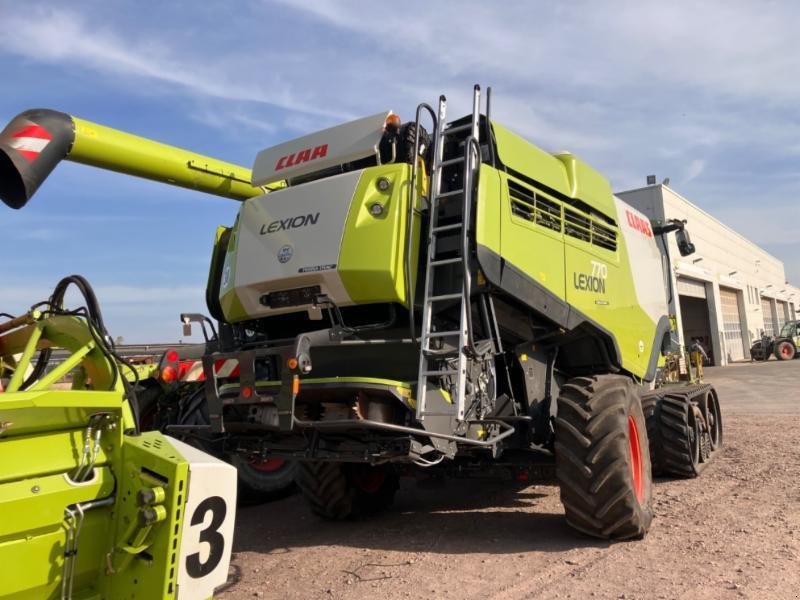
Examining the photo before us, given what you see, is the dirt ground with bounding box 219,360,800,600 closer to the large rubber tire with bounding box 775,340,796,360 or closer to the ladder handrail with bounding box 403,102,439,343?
the ladder handrail with bounding box 403,102,439,343

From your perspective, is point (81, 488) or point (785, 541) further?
point (785, 541)

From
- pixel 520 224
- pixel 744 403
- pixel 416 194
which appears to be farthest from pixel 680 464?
pixel 744 403

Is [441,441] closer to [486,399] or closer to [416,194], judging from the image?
[486,399]

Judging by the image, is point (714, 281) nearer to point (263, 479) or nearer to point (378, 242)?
point (263, 479)

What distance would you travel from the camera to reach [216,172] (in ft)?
21.0

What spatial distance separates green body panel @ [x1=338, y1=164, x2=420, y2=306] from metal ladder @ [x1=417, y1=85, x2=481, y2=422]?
164mm

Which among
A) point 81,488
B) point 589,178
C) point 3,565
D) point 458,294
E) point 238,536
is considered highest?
point 589,178

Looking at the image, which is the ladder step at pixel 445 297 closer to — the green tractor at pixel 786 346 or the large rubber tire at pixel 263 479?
the large rubber tire at pixel 263 479

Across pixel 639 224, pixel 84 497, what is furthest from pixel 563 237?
pixel 84 497

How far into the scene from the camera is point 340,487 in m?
5.96

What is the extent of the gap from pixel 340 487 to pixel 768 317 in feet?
161

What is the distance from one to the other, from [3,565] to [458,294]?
9.50 feet

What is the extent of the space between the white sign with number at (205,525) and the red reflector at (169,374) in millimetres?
3019

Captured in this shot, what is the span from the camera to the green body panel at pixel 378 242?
14.6 feet
